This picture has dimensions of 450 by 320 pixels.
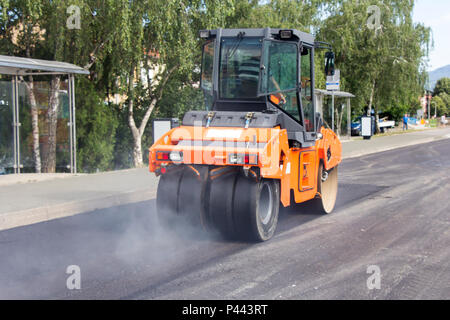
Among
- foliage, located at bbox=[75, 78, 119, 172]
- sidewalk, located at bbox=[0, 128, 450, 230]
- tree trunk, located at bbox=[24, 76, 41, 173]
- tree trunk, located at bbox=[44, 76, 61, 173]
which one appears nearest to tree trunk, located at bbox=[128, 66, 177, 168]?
foliage, located at bbox=[75, 78, 119, 172]

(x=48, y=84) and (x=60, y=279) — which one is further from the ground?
(x=48, y=84)

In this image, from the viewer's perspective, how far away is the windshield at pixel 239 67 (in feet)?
26.2

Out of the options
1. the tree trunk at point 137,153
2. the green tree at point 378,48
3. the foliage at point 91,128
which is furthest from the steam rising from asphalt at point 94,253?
the green tree at point 378,48

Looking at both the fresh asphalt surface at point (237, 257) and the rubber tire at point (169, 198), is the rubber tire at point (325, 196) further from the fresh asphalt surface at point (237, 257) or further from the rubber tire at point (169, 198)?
the rubber tire at point (169, 198)

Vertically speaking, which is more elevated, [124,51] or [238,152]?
[124,51]

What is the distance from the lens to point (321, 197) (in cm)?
919

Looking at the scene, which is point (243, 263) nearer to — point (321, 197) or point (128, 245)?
point (128, 245)

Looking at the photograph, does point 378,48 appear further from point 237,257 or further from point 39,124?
point 237,257

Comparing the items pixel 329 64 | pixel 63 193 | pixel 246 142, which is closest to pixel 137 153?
pixel 63 193

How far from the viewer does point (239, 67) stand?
8.17 metres

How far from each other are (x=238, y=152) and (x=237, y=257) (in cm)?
123

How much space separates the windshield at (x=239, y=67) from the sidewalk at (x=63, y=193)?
3.64 m
